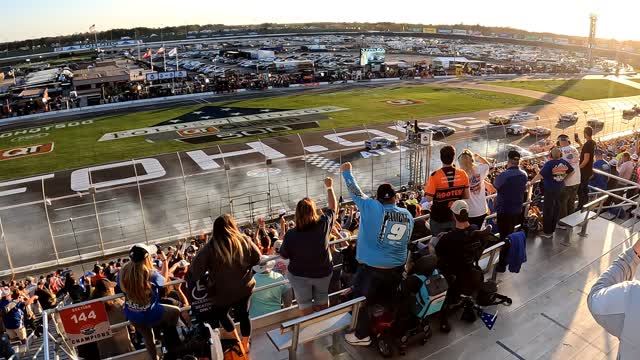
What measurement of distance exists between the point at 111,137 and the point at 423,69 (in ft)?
174

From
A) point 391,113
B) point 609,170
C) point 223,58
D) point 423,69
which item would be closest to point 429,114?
point 391,113

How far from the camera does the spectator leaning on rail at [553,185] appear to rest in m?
7.79

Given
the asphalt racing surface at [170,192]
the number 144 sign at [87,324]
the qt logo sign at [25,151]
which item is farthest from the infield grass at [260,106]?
the number 144 sign at [87,324]

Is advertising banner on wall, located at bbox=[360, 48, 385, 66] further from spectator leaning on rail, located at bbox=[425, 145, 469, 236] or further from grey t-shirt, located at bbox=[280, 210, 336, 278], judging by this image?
grey t-shirt, located at bbox=[280, 210, 336, 278]

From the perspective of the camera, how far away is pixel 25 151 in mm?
31859

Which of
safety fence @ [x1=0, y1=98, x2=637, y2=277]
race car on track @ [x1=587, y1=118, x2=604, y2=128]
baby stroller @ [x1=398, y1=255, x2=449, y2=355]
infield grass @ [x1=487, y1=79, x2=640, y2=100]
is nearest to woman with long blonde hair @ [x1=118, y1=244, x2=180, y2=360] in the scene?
baby stroller @ [x1=398, y1=255, x2=449, y2=355]

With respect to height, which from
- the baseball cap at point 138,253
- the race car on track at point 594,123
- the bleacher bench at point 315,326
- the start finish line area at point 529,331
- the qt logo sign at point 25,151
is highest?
the baseball cap at point 138,253

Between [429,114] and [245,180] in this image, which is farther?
[429,114]

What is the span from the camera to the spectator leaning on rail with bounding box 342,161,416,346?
4914 mm

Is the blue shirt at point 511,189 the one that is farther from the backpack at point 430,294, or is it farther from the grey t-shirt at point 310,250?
the grey t-shirt at point 310,250

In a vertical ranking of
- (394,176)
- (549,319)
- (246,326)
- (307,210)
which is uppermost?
(307,210)

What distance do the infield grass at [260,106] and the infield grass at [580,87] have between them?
8.42 metres

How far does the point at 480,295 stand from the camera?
5738 millimetres

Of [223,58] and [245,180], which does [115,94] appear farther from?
[223,58]
